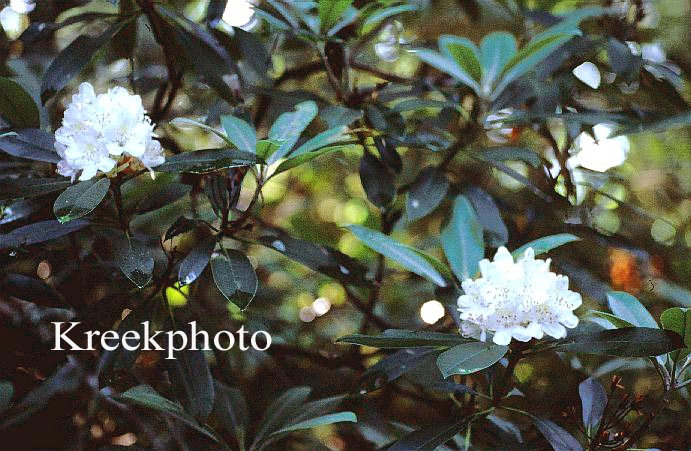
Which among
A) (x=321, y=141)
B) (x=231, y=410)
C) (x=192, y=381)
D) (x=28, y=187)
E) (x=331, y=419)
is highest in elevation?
(x=321, y=141)

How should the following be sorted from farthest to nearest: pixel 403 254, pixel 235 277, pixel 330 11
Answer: pixel 330 11, pixel 403 254, pixel 235 277

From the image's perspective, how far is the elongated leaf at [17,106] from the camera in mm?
1031

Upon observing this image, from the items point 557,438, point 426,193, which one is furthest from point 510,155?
point 557,438

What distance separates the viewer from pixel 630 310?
99 cm

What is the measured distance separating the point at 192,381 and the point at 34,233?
1.12 ft

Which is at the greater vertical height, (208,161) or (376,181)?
(208,161)

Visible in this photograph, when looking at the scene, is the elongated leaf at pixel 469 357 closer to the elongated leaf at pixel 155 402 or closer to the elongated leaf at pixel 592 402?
the elongated leaf at pixel 592 402

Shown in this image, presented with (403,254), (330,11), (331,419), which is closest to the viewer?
(331,419)

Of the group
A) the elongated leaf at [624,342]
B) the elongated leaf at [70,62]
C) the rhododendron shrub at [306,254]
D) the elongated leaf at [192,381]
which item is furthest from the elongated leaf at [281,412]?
the elongated leaf at [70,62]

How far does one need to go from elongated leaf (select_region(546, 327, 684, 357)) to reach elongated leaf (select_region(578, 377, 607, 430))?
14 centimetres

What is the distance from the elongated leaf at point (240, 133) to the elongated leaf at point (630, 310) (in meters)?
0.62

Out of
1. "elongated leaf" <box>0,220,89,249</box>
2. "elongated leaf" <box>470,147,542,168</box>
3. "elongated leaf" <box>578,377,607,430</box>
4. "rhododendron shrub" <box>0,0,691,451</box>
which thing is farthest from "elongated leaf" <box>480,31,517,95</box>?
"elongated leaf" <box>0,220,89,249</box>

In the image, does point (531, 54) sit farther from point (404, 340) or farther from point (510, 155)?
point (404, 340)

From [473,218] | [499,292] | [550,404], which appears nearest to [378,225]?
[473,218]
